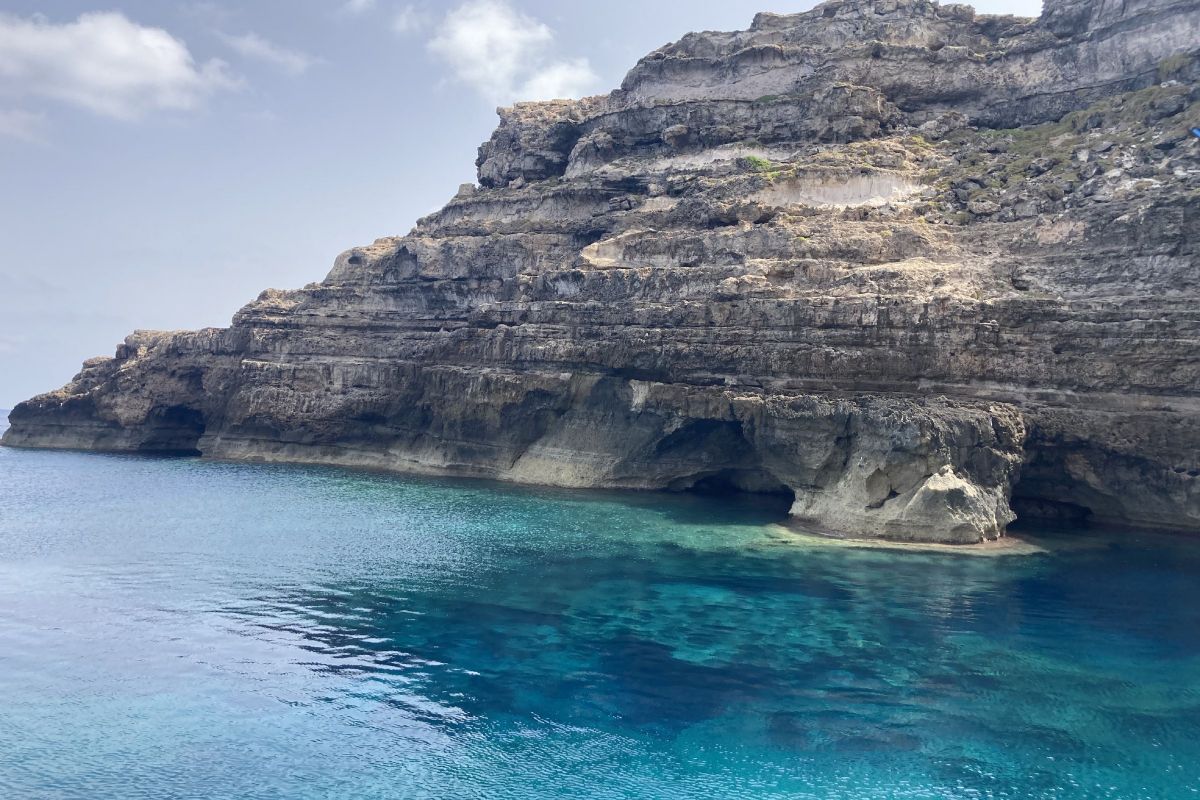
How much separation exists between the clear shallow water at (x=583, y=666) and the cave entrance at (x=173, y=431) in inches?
1410

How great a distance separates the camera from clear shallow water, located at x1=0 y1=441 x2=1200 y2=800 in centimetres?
1675

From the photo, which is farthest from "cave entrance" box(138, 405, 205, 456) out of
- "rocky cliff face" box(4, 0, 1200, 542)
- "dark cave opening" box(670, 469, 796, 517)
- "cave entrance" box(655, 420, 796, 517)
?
"dark cave opening" box(670, 469, 796, 517)

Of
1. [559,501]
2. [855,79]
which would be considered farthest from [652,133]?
[559,501]

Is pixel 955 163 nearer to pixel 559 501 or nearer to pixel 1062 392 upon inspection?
pixel 1062 392

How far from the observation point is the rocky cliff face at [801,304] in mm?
38469

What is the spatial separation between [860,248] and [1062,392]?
13545 mm

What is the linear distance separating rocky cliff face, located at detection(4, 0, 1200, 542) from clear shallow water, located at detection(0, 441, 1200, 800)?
545 cm

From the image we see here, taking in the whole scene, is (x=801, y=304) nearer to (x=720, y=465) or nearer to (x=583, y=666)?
(x=720, y=465)

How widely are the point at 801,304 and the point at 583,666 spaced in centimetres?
2738

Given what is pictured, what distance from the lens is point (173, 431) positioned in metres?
75.6

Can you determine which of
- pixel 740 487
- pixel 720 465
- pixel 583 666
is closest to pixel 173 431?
pixel 720 465

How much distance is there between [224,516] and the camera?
42.8 meters

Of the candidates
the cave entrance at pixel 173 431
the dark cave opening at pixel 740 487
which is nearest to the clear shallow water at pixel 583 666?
A: the dark cave opening at pixel 740 487

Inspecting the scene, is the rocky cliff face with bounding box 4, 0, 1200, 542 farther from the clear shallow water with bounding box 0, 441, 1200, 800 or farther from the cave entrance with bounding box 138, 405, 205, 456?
the clear shallow water with bounding box 0, 441, 1200, 800
